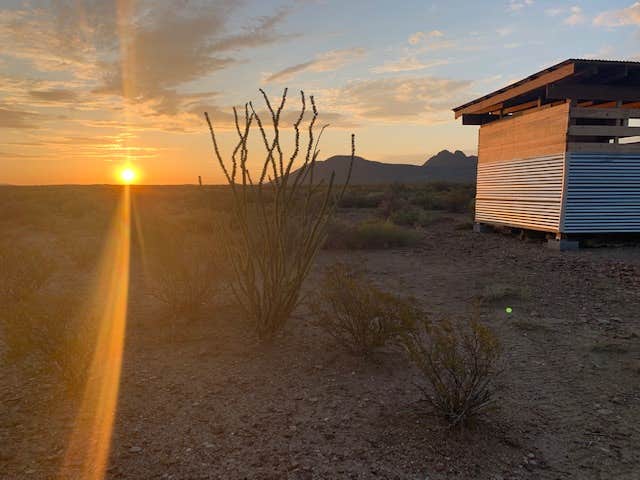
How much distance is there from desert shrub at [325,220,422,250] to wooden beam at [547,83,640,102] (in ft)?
15.2

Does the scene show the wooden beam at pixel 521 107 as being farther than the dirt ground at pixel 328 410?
Yes

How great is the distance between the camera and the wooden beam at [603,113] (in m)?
9.80

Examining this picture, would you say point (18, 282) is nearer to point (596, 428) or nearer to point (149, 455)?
point (149, 455)

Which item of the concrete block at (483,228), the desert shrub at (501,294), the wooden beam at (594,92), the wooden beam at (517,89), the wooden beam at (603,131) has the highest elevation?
the wooden beam at (517,89)

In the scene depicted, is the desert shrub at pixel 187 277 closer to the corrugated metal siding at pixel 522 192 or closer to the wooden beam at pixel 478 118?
the corrugated metal siding at pixel 522 192

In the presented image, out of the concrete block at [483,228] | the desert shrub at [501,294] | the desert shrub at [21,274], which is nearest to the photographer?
the desert shrub at [21,274]

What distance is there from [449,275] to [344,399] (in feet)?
17.3

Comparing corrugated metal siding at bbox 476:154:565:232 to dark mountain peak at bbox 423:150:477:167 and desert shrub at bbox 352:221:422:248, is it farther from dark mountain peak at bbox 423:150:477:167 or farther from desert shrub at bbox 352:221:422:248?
dark mountain peak at bbox 423:150:477:167

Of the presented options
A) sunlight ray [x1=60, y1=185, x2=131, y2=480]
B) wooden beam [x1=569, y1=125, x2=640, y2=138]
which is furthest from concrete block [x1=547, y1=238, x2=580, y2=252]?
sunlight ray [x1=60, y1=185, x2=131, y2=480]

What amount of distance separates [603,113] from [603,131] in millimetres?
410

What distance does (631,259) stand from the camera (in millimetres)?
9156

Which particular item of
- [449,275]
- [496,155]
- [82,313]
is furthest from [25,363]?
[496,155]

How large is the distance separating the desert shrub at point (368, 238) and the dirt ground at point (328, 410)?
595cm

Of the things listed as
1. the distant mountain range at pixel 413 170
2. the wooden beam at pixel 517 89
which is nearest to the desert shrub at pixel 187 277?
the wooden beam at pixel 517 89
